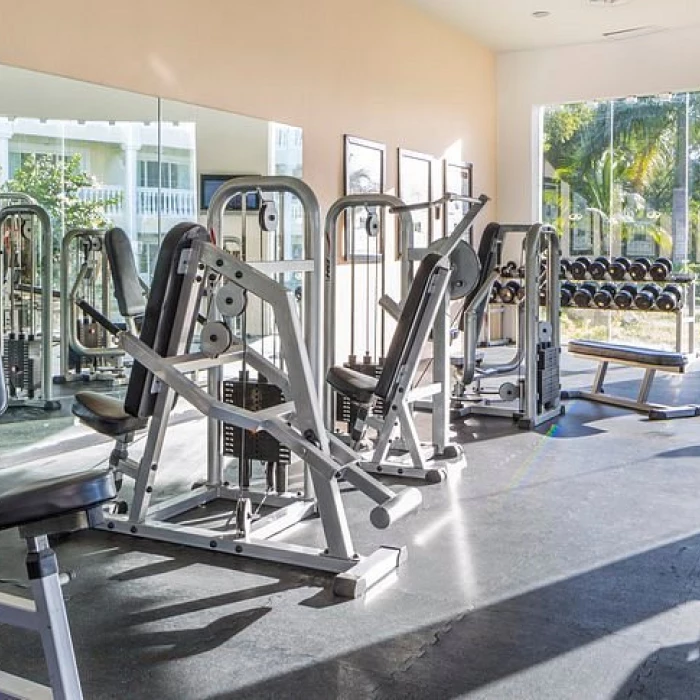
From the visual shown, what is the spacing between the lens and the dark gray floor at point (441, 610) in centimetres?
196

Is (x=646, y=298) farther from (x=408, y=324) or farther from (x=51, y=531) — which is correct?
(x=51, y=531)

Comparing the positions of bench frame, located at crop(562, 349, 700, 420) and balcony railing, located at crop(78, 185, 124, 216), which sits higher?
balcony railing, located at crop(78, 185, 124, 216)

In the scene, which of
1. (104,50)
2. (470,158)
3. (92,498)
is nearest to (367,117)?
(470,158)

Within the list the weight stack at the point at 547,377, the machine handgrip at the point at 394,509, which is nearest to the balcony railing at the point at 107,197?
the weight stack at the point at 547,377

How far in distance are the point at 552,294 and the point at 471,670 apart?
11.5 ft

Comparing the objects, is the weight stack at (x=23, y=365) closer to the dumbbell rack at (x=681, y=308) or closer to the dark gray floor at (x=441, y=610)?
the dark gray floor at (x=441, y=610)

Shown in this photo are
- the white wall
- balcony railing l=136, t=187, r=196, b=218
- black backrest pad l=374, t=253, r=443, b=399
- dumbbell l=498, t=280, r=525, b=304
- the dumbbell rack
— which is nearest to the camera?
black backrest pad l=374, t=253, r=443, b=399

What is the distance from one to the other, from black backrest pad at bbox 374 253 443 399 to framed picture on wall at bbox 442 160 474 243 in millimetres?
4075

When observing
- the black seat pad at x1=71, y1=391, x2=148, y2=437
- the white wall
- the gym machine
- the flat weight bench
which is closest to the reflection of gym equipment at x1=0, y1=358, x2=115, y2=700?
the black seat pad at x1=71, y1=391, x2=148, y2=437

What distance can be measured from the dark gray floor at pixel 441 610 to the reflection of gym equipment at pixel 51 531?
16.1 inches

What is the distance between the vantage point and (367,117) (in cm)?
646

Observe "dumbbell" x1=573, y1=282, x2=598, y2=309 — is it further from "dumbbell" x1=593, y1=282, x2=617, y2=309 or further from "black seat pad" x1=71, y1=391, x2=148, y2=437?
"black seat pad" x1=71, y1=391, x2=148, y2=437

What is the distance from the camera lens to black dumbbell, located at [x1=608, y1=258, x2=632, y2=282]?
7418 millimetres

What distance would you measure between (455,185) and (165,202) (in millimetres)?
3904
